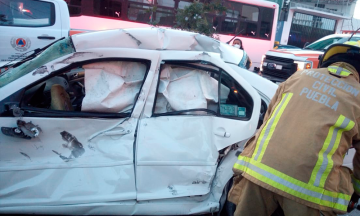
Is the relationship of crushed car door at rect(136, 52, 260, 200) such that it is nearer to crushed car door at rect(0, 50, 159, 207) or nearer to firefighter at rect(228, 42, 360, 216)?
crushed car door at rect(0, 50, 159, 207)

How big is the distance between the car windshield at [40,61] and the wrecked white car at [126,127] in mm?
13

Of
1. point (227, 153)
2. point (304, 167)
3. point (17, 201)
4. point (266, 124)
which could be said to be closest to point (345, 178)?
point (304, 167)

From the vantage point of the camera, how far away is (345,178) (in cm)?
154

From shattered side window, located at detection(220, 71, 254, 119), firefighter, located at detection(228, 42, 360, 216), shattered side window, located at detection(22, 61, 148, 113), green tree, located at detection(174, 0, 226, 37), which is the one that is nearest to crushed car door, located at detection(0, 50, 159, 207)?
shattered side window, located at detection(22, 61, 148, 113)

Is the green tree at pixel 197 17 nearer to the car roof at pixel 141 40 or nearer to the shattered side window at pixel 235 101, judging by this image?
the car roof at pixel 141 40

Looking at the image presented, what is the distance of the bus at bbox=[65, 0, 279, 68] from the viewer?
8797 millimetres

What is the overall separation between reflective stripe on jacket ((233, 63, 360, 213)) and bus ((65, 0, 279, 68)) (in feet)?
22.7

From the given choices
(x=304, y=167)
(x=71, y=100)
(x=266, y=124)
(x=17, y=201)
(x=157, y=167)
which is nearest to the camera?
(x=304, y=167)

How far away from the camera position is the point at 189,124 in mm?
2309

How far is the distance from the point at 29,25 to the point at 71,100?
12.8ft

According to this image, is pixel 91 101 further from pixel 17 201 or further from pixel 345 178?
pixel 345 178

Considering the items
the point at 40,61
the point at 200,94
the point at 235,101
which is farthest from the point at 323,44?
the point at 40,61

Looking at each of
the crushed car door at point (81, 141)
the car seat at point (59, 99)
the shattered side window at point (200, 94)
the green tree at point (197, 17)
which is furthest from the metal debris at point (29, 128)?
the green tree at point (197, 17)

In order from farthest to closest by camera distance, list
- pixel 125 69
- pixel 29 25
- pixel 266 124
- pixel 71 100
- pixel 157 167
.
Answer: pixel 29 25 < pixel 71 100 < pixel 125 69 < pixel 157 167 < pixel 266 124
